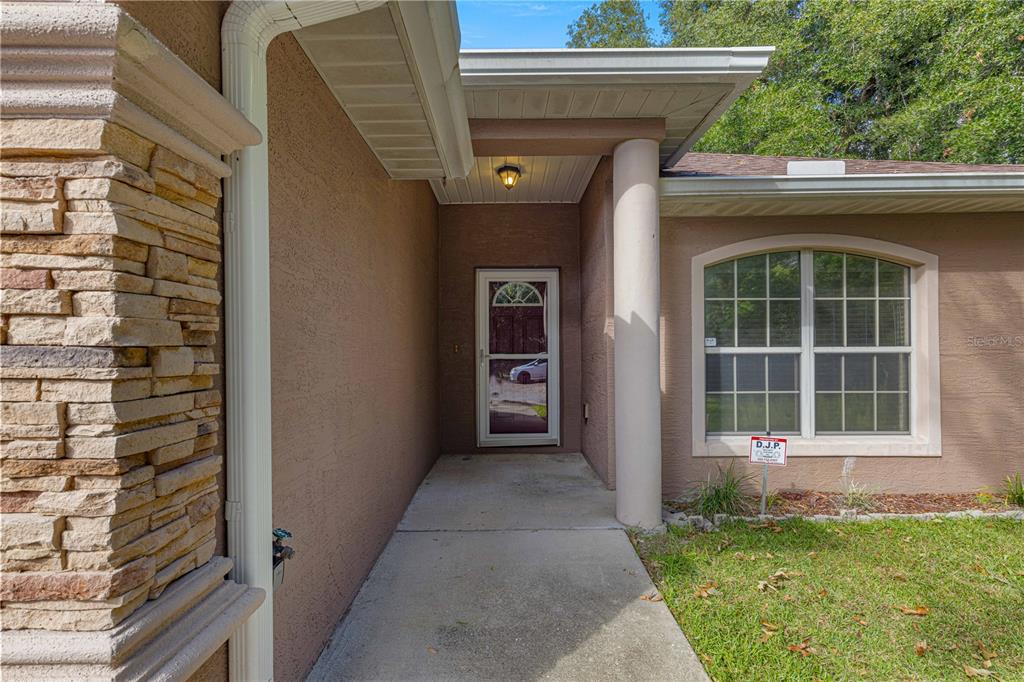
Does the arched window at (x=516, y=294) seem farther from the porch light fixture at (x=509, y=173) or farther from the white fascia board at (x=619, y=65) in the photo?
the white fascia board at (x=619, y=65)

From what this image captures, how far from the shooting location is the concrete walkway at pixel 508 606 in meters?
2.06

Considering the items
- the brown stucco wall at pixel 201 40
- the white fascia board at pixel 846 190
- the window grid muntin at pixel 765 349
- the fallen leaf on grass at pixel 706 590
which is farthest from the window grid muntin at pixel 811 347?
the brown stucco wall at pixel 201 40

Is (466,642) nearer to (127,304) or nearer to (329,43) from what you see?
(127,304)

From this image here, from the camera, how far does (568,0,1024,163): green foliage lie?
8.54 meters

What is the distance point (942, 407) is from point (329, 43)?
5.45m

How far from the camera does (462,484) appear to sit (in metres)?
4.57

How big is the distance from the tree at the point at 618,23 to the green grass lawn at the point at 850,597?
14.0m

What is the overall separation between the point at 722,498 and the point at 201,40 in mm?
A: 4186

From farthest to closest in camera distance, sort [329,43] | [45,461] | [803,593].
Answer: [803,593] → [329,43] → [45,461]

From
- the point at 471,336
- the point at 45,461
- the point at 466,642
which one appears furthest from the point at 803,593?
the point at 471,336

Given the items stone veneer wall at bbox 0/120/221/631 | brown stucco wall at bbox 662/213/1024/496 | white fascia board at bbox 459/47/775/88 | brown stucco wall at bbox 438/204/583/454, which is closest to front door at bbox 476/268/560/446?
brown stucco wall at bbox 438/204/583/454

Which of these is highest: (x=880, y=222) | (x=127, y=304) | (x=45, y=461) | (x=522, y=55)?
(x=522, y=55)

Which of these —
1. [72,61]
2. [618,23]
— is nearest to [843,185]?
[72,61]

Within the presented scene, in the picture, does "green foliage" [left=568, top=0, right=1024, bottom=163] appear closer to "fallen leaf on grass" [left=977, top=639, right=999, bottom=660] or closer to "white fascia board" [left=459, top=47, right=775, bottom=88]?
"white fascia board" [left=459, top=47, right=775, bottom=88]
